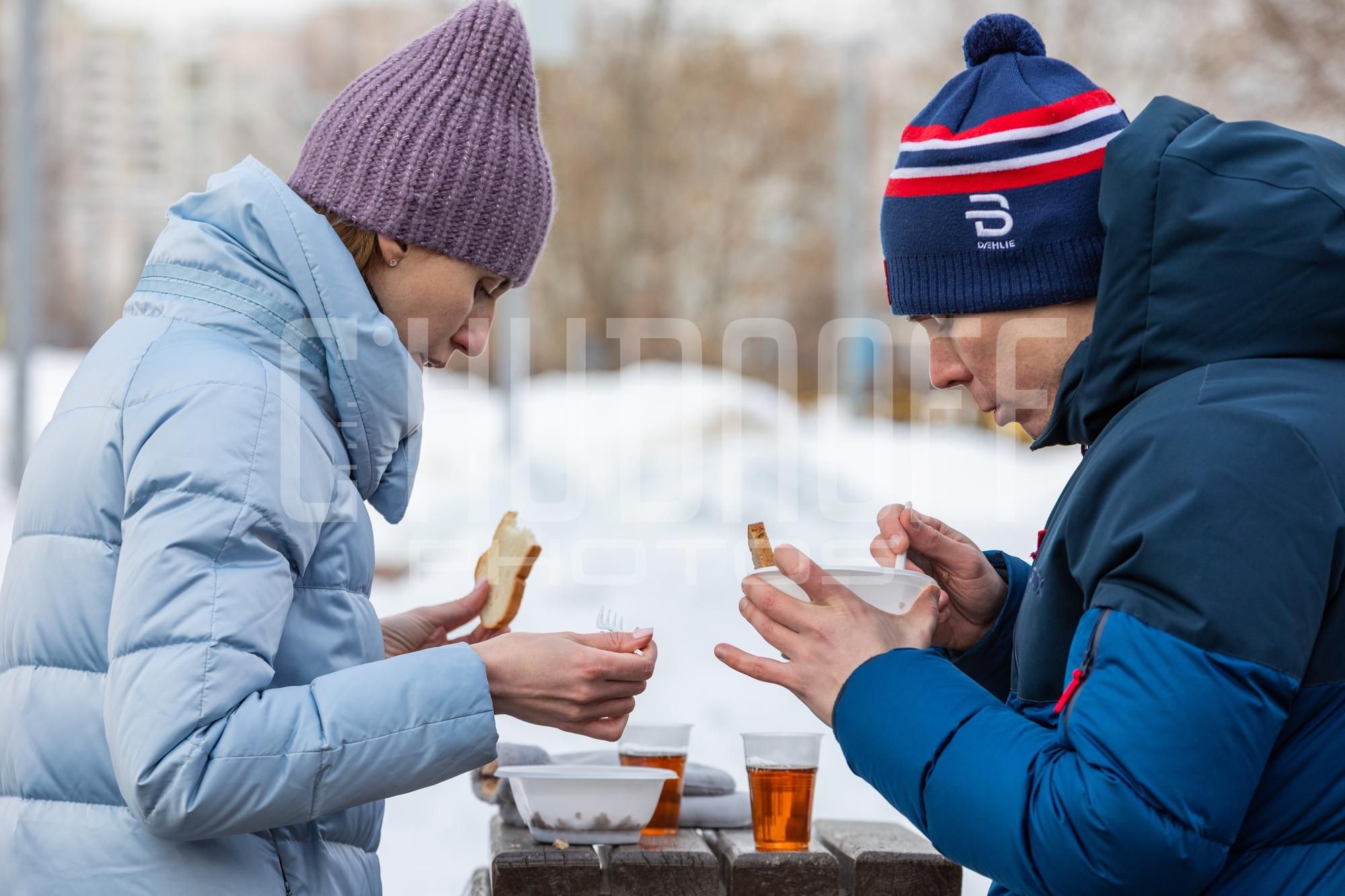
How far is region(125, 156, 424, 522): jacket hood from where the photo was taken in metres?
1.78

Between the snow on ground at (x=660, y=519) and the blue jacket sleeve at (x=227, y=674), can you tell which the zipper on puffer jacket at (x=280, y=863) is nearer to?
the blue jacket sleeve at (x=227, y=674)

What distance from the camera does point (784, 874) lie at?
2477mm

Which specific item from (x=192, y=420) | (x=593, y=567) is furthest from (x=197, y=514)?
(x=593, y=567)

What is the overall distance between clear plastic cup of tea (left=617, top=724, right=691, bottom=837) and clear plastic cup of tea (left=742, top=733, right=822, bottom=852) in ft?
0.74

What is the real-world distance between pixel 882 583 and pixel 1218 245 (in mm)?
664

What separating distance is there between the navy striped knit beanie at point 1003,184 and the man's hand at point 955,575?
452 millimetres

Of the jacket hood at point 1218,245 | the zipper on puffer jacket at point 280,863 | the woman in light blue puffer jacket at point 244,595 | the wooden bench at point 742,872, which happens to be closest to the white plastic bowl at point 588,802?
the wooden bench at point 742,872

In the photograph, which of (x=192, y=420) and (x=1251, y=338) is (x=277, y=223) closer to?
(x=192, y=420)

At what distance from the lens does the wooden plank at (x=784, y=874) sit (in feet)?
8.10

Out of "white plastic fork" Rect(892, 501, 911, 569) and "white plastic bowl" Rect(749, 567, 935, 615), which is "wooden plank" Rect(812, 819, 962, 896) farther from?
"white plastic bowl" Rect(749, 567, 935, 615)

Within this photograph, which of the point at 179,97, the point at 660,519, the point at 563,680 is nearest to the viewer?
the point at 563,680

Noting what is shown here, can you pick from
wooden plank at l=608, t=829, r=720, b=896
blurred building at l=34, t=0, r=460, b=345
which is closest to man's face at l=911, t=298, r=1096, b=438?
wooden plank at l=608, t=829, r=720, b=896

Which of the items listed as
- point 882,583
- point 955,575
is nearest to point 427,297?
point 882,583

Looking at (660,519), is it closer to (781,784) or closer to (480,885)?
(480,885)
